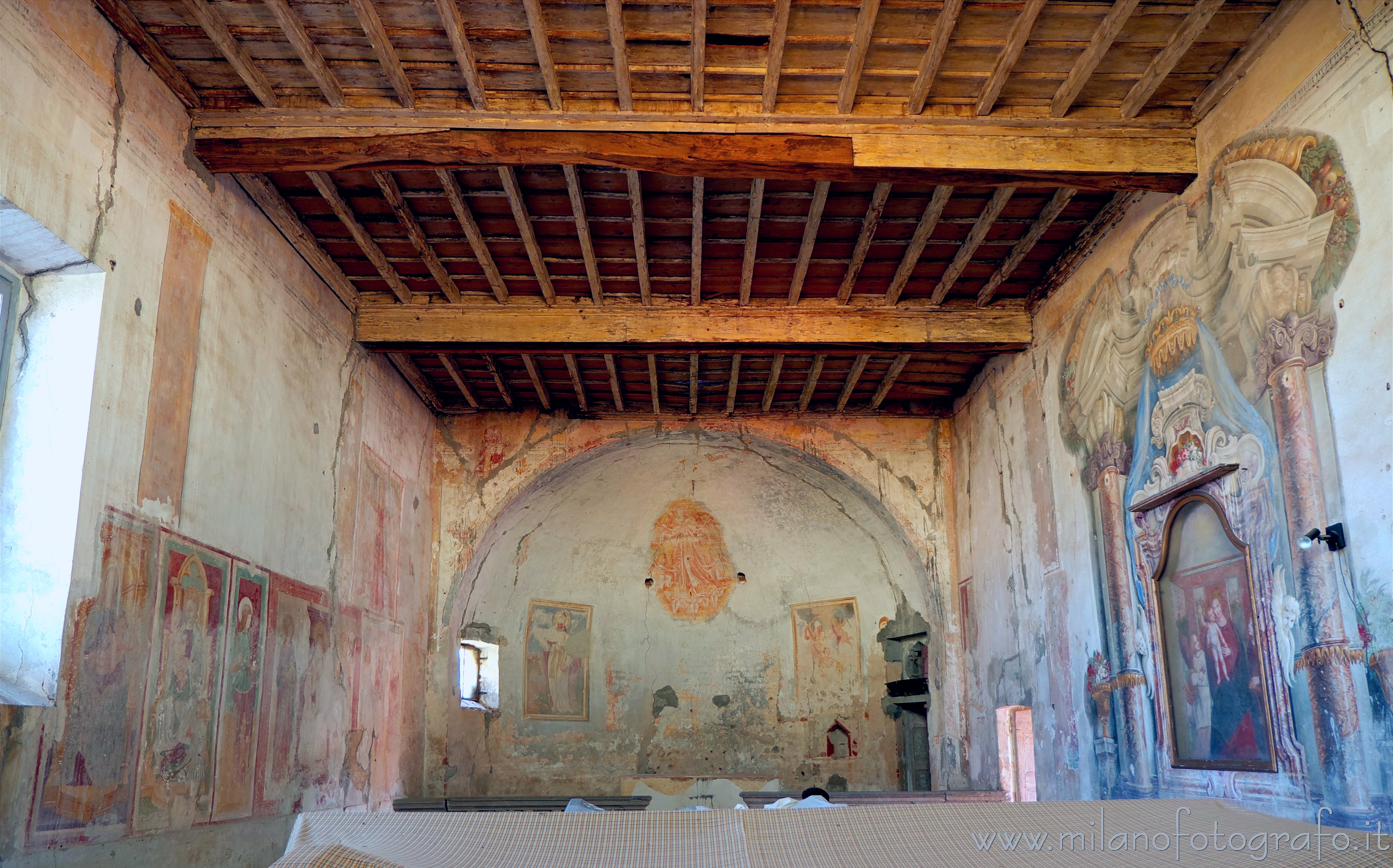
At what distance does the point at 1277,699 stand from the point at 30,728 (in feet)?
24.0

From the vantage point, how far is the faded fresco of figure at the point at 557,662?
15.9 meters

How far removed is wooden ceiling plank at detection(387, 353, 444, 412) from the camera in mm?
12125

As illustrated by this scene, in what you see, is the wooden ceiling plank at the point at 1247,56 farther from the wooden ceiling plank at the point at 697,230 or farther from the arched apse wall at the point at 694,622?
the arched apse wall at the point at 694,622

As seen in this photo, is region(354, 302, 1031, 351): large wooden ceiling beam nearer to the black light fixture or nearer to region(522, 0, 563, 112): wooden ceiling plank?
region(522, 0, 563, 112): wooden ceiling plank

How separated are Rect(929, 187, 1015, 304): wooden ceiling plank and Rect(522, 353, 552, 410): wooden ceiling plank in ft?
14.8

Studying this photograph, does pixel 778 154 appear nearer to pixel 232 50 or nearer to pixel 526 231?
pixel 526 231

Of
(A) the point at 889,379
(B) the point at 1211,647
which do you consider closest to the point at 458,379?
(A) the point at 889,379

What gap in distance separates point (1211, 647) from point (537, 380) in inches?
323

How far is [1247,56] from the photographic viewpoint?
714 centimetres

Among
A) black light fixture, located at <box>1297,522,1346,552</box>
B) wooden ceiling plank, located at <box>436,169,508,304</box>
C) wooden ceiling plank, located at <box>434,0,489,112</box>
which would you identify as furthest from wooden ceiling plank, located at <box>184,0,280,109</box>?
black light fixture, located at <box>1297,522,1346,552</box>

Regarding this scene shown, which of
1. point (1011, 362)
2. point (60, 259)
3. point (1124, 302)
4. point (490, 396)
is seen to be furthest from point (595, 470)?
point (60, 259)

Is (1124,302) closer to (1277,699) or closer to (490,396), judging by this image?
(1277,699)
